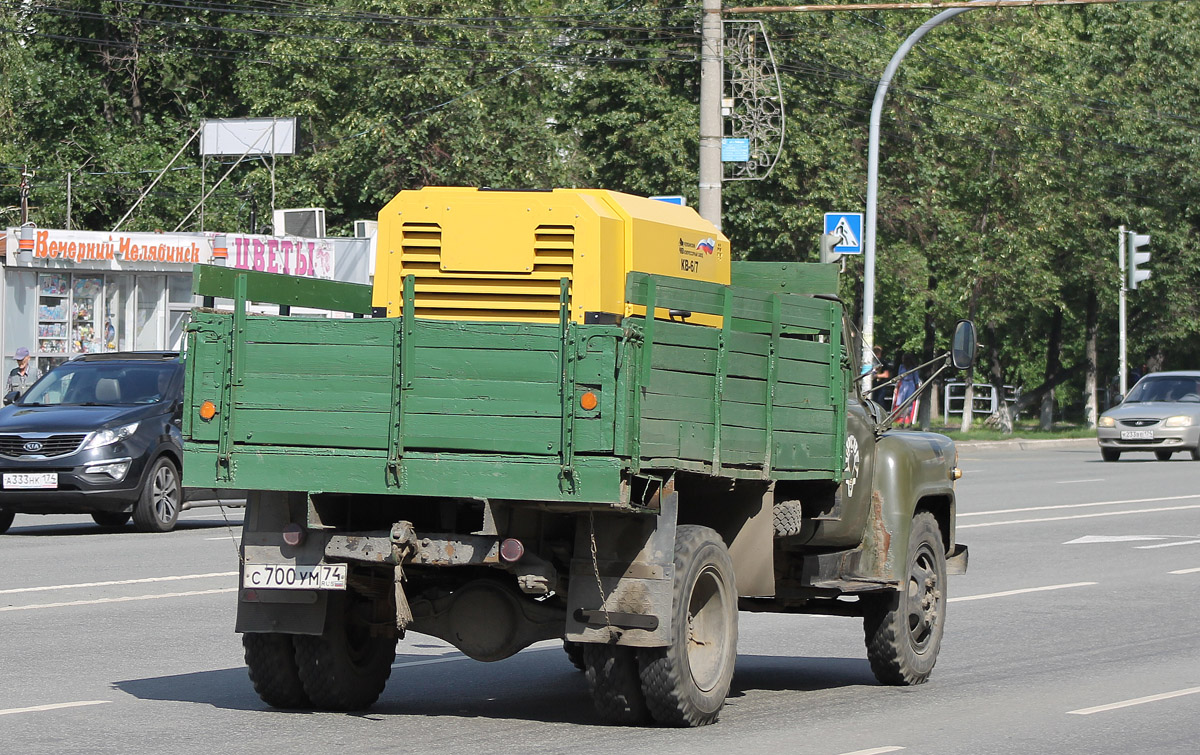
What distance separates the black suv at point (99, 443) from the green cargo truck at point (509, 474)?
9849 mm

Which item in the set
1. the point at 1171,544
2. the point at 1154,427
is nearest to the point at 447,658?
the point at 1171,544

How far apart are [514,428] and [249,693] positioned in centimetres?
241

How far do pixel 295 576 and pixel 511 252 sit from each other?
5.62 feet

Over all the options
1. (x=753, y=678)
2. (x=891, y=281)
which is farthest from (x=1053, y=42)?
(x=753, y=678)

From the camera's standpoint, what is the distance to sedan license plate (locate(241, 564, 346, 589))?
23.3 ft

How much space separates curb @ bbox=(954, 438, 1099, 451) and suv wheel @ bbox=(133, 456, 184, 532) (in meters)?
21.6

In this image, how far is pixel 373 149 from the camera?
41.4 m

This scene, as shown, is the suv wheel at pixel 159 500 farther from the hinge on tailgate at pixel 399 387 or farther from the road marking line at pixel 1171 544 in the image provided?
the hinge on tailgate at pixel 399 387

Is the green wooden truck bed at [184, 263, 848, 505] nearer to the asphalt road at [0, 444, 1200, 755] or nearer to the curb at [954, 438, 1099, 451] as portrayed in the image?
the asphalt road at [0, 444, 1200, 755]

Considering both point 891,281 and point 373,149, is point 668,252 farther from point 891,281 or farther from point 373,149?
point 891,281

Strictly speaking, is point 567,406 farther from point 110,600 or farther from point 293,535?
point 110,600

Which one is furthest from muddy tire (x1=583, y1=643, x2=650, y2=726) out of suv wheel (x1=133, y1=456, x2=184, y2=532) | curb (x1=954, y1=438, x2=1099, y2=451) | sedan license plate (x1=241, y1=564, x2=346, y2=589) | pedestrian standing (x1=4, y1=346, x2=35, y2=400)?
curb (x1=954, y1=438, x2=1099, y2=451)

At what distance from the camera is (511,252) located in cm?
785

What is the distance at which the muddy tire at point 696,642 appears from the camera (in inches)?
282
